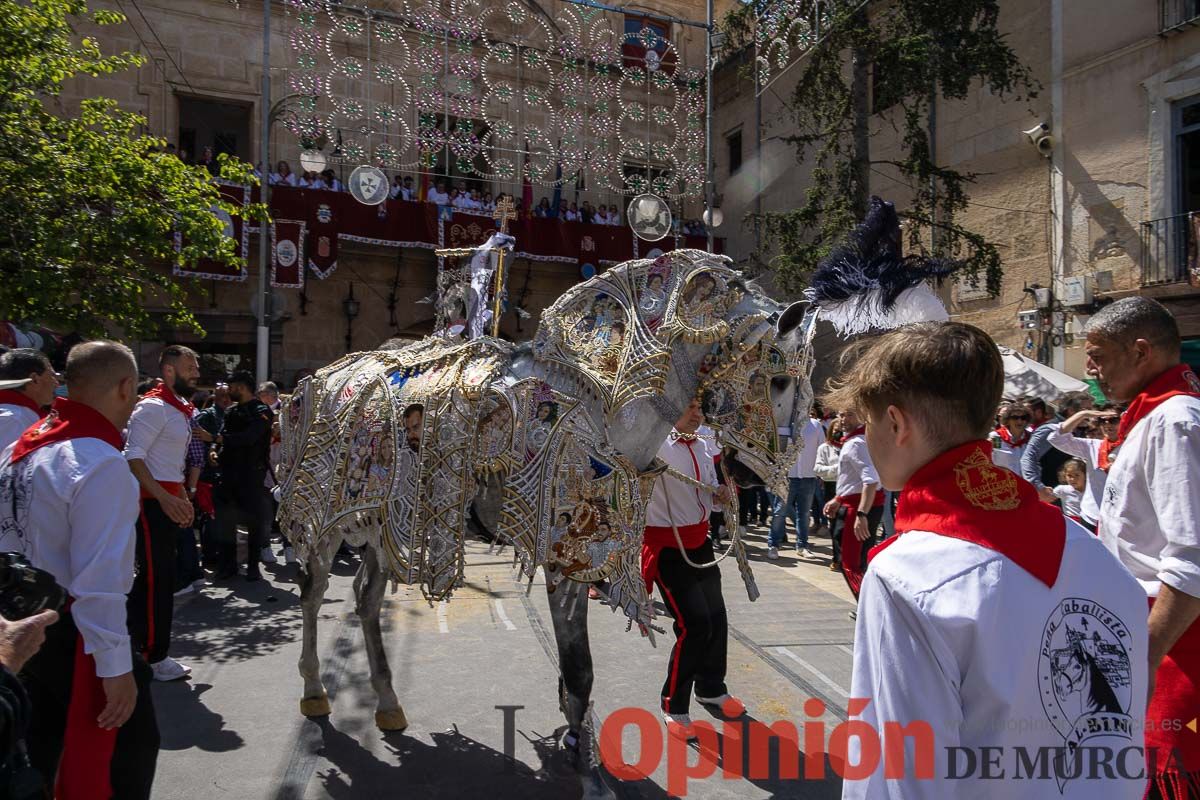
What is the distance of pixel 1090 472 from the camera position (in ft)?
11.6

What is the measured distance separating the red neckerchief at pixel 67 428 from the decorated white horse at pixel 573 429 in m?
1.21

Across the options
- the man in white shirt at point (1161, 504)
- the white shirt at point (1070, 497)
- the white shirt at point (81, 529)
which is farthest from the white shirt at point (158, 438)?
the white shirt at point (1070, 497)

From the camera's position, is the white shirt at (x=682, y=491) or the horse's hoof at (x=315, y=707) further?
the white shirt at (x=682, y=491)

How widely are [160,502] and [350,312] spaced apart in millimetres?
13306

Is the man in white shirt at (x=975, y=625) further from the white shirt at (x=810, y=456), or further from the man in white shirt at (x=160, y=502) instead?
the white shirt at (x=810, y=456)

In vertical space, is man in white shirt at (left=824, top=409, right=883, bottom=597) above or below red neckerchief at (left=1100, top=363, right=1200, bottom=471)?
below

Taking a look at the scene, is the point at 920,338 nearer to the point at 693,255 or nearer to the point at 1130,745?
the point at 1130,745

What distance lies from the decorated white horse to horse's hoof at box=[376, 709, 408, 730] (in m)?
1.04

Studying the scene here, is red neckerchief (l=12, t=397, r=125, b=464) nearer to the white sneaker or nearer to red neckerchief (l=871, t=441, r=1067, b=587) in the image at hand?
red neckerchief (l=871, t=441, r=1067, b=587)

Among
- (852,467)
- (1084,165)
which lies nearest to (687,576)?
(852,467)

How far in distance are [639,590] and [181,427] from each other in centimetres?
355

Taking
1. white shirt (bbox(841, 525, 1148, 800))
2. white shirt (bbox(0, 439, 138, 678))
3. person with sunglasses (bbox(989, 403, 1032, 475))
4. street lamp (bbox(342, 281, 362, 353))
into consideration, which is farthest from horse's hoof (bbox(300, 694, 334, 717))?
street lamp (bbox(342, 281, 362, 353))

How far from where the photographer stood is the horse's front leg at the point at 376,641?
13.8 feet

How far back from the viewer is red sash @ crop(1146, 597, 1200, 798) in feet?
7.16
